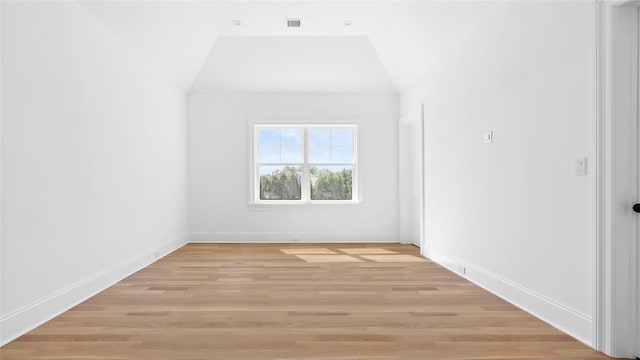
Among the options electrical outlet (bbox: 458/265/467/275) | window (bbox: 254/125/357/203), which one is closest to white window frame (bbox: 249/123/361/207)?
window (bbox: 254/125/357/203)

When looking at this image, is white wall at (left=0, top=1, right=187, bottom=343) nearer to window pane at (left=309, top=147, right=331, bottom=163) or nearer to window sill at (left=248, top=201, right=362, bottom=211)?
window sill at (left=248, top=201, right=362, bottom=211)

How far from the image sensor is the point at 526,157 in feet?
10.3

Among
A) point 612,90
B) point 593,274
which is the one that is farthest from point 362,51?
point 593,274

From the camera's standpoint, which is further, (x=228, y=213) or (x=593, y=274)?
(x=228, y=213)

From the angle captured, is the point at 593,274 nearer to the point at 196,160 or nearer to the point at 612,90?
the point at 612,90

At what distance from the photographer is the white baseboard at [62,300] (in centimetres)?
260

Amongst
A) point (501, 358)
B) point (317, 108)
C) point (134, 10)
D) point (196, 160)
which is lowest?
point (501, 358)

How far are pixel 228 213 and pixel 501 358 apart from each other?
17.1 ft

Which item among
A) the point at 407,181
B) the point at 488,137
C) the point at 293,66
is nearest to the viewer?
the point at 488,137

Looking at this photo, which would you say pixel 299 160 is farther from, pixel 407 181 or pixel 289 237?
pixel 407 181

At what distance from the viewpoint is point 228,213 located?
6.82 metres

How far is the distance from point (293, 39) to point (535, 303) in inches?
177

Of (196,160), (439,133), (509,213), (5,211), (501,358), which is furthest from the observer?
(196,160)

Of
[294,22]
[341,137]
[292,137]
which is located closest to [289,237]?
[292,137]
